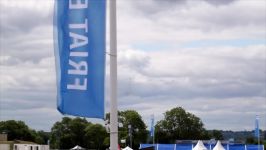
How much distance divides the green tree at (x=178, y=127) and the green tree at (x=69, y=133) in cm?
2494

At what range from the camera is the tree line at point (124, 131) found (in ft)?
390

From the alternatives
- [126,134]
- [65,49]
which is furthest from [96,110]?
[126,134]

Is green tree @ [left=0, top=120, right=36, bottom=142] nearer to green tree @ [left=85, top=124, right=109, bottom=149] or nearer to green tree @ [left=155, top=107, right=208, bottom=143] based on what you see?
green tree @ [left=85, top=124, right=109, bottom=149]

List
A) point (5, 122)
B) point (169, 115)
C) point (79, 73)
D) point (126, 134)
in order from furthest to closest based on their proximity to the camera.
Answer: point (5, 122) < point (169, 115) < point (126, 134) < point (79, 73)

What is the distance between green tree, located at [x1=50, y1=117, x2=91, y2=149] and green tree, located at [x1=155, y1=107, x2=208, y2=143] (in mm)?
24937

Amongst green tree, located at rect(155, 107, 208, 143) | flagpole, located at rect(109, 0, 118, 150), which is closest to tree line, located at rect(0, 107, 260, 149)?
green tree, located at rect(155, 107, 208, 143)

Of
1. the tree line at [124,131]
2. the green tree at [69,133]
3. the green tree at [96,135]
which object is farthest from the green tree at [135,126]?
the green tree at [69,133]

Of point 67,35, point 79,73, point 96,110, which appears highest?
point 67,35

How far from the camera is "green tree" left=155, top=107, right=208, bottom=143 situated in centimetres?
12525

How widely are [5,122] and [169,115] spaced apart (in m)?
43.6

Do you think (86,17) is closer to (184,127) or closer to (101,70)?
(101,70)

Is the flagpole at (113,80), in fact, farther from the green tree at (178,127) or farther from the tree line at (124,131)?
the green tree at (178,127)

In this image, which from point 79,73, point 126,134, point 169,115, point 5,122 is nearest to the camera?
point 79,73

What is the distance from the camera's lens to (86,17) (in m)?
10.7
